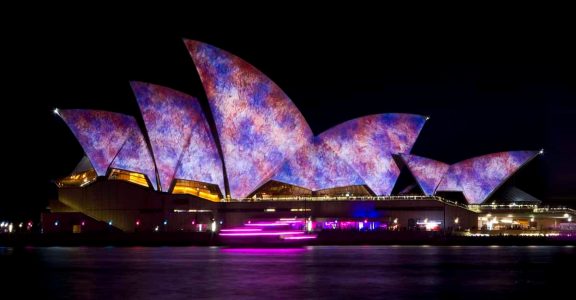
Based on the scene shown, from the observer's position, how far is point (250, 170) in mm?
50469

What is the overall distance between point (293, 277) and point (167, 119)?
2802 centimetres

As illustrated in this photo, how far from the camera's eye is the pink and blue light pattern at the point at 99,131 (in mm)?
48969

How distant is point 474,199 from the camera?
5300 cm

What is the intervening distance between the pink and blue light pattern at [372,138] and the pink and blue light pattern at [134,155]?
12.1m

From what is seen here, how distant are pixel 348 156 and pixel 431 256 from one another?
64.3 feet

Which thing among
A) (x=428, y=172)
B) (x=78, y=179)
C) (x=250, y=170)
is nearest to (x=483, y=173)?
(x=428, y=172)

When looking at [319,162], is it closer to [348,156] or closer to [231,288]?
[348,156]

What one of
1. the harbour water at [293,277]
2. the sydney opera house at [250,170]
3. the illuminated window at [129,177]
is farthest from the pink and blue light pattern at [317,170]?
the harbour water at [293,277]

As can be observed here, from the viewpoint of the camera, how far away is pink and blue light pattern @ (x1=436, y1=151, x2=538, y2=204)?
51.9m

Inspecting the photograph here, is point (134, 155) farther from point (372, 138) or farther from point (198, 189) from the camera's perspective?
point (372, 138)

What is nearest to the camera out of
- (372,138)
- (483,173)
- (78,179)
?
(372,138)

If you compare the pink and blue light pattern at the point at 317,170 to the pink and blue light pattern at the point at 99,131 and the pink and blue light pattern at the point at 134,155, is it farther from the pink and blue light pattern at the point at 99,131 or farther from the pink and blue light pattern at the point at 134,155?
the pink and blue light pattern at the point at 99,131

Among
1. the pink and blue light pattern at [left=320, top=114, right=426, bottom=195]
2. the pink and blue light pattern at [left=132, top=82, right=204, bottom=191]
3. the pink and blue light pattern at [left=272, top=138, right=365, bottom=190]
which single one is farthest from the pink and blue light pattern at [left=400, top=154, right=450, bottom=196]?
the pink and blue light pattern at [left=132, top=82, right=204, bottom=191]

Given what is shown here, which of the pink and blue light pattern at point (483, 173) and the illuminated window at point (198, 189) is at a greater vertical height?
the pink and blue light pattern at point (483, 173)
